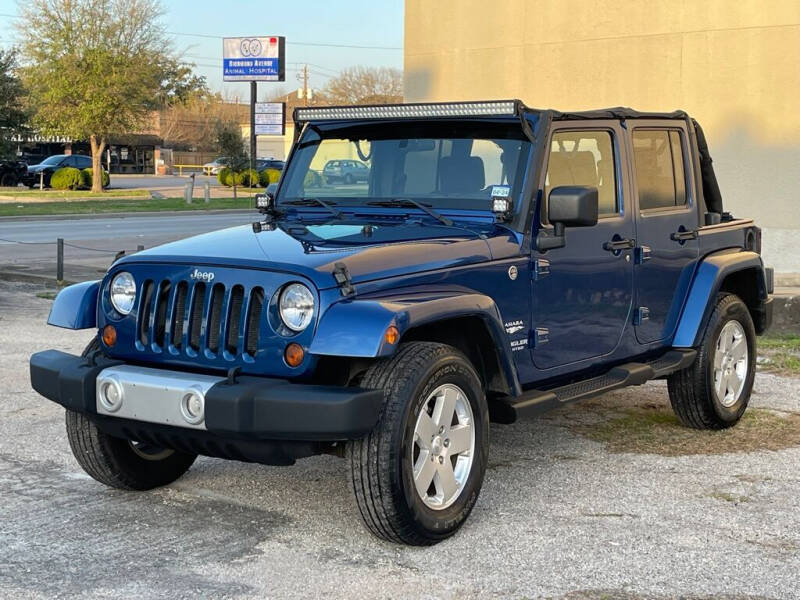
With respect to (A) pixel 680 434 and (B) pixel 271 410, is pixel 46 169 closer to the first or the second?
(A) pixel 680 434

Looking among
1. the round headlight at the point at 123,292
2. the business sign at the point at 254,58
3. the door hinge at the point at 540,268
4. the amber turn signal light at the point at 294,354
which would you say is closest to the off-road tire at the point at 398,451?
the amber turn signal light at the point at 294,354

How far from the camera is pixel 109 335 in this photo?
206 inches

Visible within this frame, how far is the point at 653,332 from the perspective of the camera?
6617 millimetres

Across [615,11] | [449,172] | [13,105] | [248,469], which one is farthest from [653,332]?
[13,105]

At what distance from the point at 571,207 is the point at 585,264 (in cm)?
58

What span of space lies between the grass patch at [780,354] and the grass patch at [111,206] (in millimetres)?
→ 21779

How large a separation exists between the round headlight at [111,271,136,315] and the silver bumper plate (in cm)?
34

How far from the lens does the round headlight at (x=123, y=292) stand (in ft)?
17.0

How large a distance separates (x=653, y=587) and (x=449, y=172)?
2.39m

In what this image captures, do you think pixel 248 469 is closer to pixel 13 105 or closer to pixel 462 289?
pixel 462 289

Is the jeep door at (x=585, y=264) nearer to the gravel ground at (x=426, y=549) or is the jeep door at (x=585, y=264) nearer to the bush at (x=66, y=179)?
the gravel ground at (x=426, y=549)

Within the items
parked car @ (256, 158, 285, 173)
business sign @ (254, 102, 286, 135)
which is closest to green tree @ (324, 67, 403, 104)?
parked car @ (256, 158, 285, 173)

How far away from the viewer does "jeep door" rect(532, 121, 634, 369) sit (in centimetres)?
574

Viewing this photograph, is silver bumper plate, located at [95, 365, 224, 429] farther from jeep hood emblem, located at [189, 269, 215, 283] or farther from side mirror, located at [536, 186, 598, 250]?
side mirror, located at [536, 186, 598, 250]
